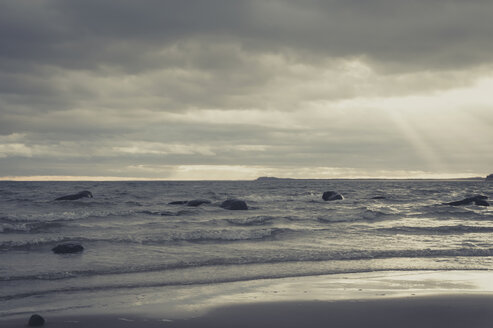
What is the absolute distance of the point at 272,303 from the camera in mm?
8969

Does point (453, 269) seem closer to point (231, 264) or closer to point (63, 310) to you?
point (231, 264)

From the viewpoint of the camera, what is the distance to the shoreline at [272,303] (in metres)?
7.86

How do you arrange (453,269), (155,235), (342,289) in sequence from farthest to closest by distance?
(155,235) → (453,269) → (342,289)

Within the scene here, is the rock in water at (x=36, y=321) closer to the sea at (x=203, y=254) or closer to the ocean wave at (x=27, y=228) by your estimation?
the sea at (x=203, y=254)

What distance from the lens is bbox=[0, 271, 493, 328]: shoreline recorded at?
309 inches

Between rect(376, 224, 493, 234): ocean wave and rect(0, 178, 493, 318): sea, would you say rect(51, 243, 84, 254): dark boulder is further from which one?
rect(376, 224, 493, 234): ocean wave

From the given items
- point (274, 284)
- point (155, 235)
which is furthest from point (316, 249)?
point (155, 235)

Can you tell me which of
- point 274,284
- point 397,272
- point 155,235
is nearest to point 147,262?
point 274,284

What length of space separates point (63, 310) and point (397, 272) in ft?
30.1

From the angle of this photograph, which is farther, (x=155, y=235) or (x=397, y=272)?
(x=155, y=235)

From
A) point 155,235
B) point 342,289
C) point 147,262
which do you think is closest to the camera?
point 342,289

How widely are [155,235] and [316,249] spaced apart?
7924 mm

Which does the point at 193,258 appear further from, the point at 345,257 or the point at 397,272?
the point at 397,272

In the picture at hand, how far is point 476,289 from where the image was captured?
10.3 m
